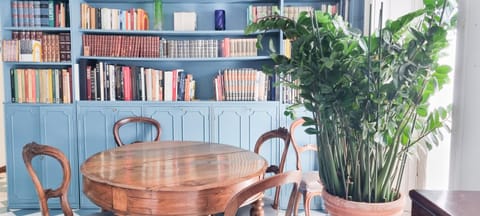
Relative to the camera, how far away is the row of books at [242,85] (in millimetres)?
3330

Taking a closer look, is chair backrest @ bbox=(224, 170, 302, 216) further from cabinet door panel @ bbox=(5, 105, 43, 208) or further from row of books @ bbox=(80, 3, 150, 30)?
cabinet door panel @ bbox=(5, 105, 43, 208)

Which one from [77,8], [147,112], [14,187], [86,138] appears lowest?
[14,187]

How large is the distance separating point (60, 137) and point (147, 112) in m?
0.81

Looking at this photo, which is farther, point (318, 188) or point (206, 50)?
point (206, 50)

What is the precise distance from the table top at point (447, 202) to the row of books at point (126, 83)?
266 cm

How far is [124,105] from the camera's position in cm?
332

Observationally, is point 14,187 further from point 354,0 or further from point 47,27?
point 354,0

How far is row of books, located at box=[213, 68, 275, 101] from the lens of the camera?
333cm

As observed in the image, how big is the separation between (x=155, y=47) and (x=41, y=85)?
1.05m

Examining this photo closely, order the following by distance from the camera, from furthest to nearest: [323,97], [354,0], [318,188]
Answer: [354,0], [318,188], [323,97]

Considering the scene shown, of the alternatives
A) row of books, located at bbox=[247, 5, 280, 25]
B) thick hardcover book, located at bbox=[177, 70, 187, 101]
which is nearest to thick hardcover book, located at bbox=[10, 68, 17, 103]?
thick hardcover book, located at bbox=[177, 70, 187, 101]

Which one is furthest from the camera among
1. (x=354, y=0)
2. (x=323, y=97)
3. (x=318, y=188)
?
(x=354, y=0)

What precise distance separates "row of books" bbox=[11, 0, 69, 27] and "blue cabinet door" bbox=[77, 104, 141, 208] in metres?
0.79

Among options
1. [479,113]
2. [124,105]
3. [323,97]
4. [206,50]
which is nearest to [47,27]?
[124,105]
